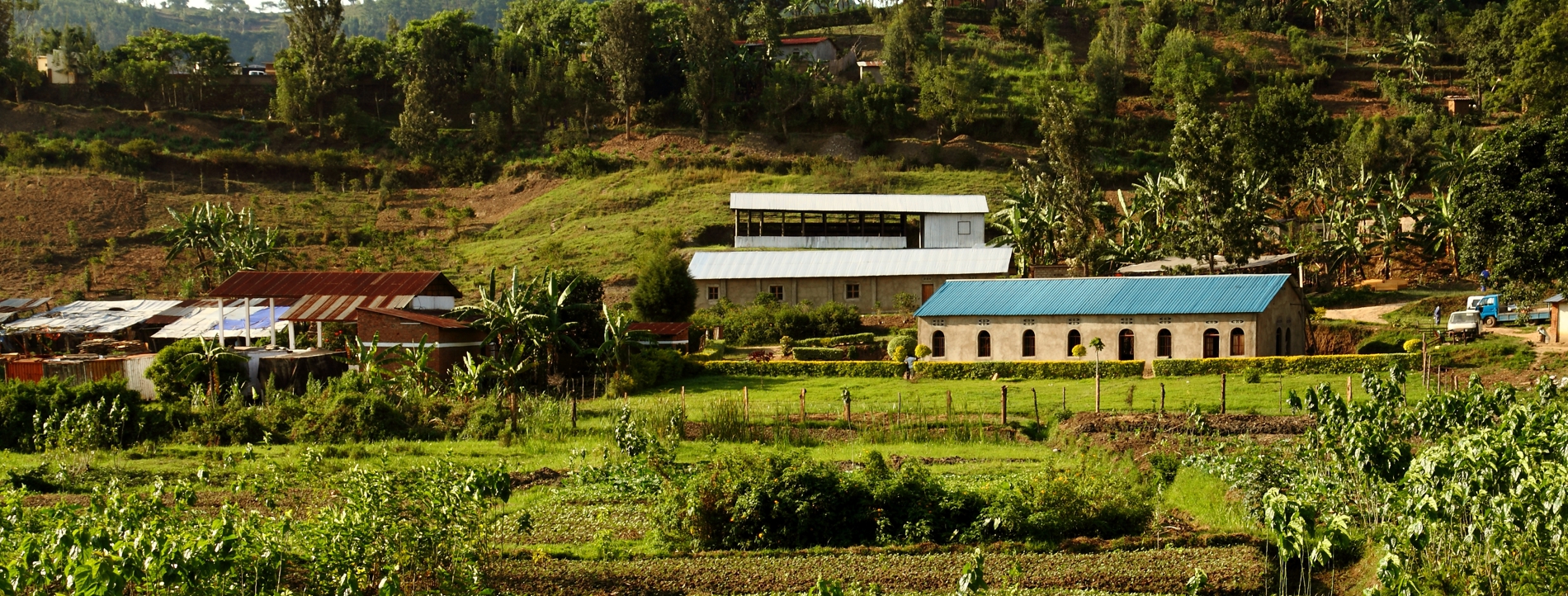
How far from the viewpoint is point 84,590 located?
11023mm

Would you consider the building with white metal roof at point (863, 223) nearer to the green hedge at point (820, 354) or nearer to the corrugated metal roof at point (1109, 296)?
the corrugated metal roof at point (1109, 296)

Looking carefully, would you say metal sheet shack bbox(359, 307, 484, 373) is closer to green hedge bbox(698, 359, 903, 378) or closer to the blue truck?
green hedge bbox(698, 359, 903, 378)

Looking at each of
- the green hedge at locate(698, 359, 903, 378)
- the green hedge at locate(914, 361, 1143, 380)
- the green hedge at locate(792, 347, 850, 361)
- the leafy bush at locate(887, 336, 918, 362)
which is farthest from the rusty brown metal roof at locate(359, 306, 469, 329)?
the green hedge at locate(914, 361, 1143, 380)

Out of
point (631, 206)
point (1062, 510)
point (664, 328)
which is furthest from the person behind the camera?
point (631, 206)

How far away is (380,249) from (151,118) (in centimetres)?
3081

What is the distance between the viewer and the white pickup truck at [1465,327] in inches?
1511

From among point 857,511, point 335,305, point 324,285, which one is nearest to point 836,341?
point 335,305

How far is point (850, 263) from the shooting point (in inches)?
2286

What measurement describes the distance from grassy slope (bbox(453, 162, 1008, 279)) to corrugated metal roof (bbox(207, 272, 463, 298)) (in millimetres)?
17294

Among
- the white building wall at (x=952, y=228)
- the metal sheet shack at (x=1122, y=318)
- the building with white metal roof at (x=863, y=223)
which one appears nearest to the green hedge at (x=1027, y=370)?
the metal sheet shack at (x=1122, y=318)

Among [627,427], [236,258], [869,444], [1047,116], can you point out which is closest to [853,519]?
[627,427]

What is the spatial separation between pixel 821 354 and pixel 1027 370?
7809mm

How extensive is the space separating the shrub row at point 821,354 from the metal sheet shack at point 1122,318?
2.74m

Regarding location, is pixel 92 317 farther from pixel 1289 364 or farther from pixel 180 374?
pixel 1289 364
